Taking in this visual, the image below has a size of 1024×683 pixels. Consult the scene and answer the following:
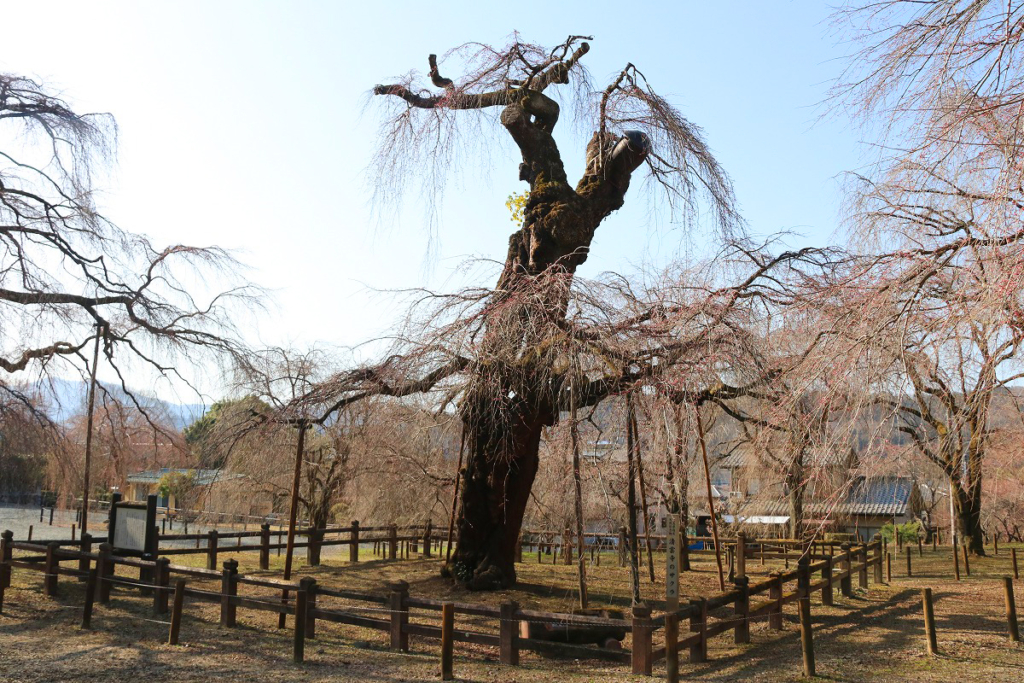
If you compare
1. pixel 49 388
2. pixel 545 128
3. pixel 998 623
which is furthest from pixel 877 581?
pixel 49 388

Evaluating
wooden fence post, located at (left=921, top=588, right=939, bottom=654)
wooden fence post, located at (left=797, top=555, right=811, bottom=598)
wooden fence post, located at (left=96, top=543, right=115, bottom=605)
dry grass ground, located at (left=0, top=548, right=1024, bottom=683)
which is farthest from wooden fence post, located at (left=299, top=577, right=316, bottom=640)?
wooden fence post, located at (left=921, top=588, right=939, bottom=654)

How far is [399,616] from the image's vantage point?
886 centimetres

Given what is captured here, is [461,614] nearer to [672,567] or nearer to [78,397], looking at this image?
[672,567]

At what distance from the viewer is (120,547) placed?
12.9 meters

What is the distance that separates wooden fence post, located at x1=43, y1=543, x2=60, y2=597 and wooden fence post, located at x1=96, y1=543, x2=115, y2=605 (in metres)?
0.75

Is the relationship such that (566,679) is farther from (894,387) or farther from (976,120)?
(976,120)

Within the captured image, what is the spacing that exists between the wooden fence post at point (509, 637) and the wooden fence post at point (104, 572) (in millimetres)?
5820

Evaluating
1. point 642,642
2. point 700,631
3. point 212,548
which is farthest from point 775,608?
point 212,548

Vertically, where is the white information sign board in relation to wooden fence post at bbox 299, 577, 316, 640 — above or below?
above

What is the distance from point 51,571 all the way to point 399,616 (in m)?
5.97

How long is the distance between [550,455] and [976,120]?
1181cm

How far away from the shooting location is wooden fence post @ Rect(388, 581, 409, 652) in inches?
348

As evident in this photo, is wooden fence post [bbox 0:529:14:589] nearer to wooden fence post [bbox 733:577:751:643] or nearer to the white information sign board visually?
the white information sign board

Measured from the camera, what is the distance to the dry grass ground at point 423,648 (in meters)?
7.68
